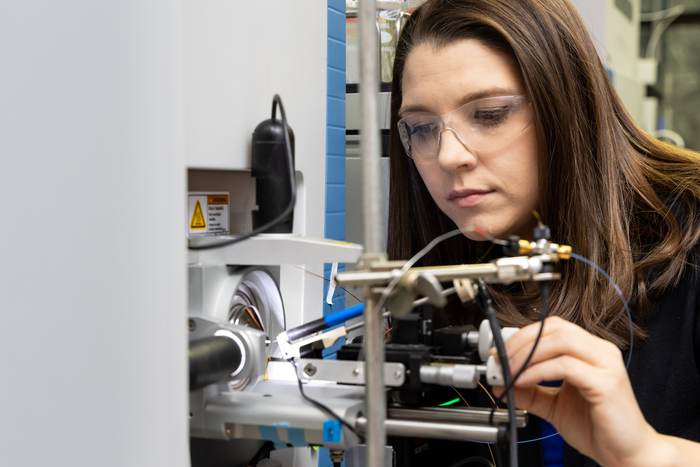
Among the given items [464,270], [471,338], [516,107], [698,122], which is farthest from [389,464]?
[698,122]

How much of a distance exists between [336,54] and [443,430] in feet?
3.03

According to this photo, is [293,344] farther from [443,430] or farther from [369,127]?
[369,127]

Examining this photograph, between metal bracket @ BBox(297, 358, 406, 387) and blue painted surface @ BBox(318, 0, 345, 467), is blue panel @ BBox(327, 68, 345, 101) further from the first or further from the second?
metal bracket @ BBox(297, 358, 406, 387)

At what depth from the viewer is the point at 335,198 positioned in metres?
1.47

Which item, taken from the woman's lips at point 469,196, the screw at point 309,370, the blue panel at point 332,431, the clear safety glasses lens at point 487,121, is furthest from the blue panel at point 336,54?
the blue panel at point 332,431

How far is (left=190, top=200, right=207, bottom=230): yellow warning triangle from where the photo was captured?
0.93 meters

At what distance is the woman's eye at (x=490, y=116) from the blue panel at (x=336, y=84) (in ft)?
1.10

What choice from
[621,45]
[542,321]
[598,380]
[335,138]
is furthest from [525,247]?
[621,45]

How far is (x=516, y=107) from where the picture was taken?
1219 millimetres

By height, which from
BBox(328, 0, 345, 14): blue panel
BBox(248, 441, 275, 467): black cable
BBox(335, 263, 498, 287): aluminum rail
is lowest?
BBox(248, 441, 275, 467): black cable

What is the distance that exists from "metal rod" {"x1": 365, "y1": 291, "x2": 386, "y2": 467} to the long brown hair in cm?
78

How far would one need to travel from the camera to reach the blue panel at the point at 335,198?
143cm

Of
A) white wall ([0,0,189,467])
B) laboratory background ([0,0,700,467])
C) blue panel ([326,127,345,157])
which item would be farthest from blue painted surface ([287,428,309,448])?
blue panel ([326,127,345,157])

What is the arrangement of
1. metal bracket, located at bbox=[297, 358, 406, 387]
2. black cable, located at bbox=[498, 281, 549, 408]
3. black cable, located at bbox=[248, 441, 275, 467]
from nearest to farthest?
black cable, located at bbox=[498, 281, 549, 408]
metal bracket, located at bbox=[297, 358, 406, 387]
black cable, located at bbox=[248, 441, 275, 467]
